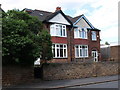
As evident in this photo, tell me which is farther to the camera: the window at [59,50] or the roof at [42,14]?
the roof at [42,14]

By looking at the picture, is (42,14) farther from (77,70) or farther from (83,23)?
(77,70)

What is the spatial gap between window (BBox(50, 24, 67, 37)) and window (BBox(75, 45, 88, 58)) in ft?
11.1

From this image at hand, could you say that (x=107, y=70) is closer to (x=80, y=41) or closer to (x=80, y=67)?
(x=80, y=67)

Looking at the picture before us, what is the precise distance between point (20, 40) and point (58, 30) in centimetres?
1310

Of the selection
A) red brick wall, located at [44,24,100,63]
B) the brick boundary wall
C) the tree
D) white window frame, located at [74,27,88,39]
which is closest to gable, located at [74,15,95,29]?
white window frame, located at [74,27,88,39]

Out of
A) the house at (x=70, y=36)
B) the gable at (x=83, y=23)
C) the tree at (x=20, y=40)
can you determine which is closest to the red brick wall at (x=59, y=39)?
the house at (x=70, y=36)

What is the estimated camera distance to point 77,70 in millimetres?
18781

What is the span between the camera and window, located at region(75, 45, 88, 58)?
27.6 m

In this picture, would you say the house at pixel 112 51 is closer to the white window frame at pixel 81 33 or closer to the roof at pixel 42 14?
the white window frame at pixel 81 33

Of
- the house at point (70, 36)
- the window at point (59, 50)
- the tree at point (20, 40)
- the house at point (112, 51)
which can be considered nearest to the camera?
the tree at point (20, 40)

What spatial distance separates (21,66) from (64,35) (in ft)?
40.5

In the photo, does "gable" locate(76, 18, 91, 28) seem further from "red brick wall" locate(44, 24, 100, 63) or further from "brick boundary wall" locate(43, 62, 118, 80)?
"brick boundary wall" locate(43, 62, 118, 80)

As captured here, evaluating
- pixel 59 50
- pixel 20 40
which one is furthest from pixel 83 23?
pixel 20 40

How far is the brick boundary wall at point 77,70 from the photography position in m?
16.7
